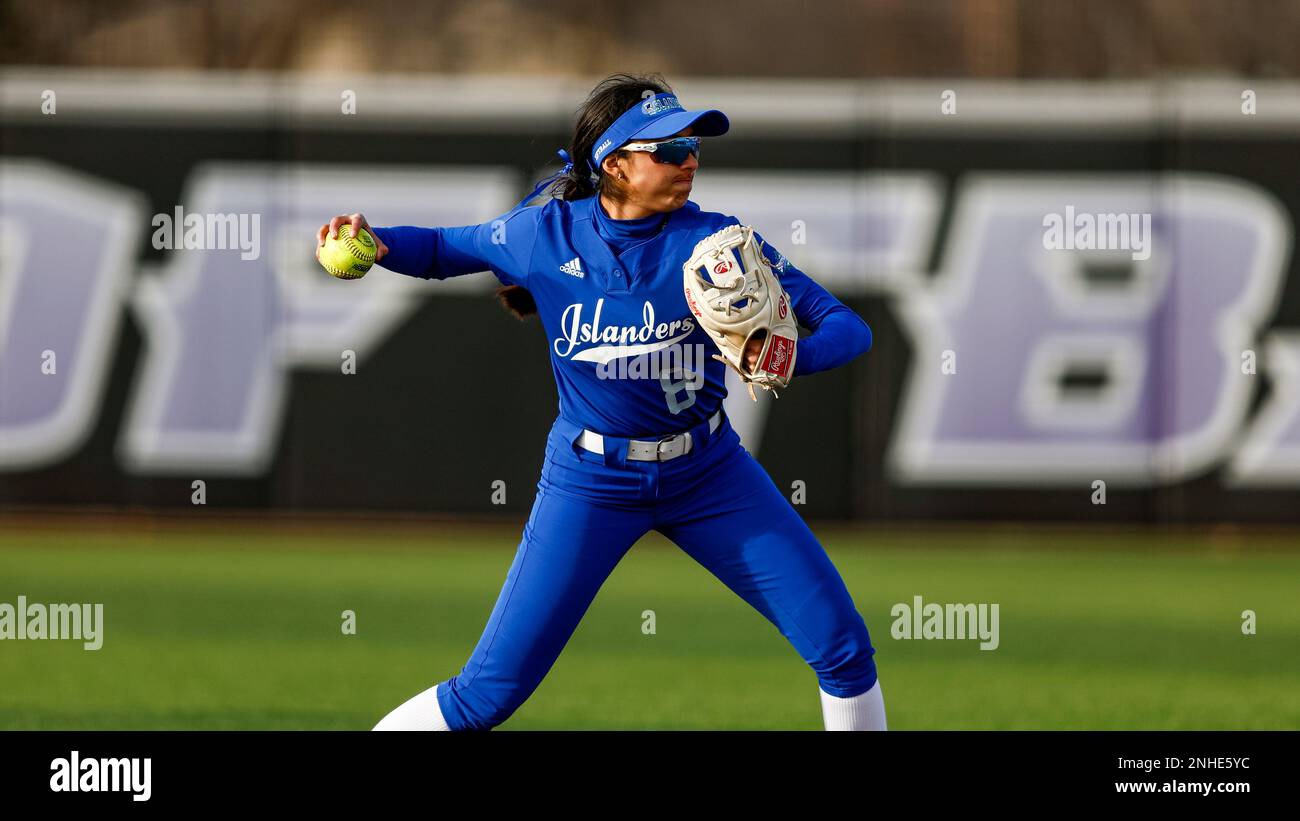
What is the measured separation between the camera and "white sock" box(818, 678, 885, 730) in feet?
15.9

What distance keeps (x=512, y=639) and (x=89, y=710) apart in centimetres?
294

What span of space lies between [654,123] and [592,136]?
0.87 ft

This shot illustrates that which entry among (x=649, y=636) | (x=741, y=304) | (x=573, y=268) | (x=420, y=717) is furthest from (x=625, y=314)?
(x=649, y=636)

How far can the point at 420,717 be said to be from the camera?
4.73 meters

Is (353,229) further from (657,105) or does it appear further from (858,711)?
(858,711)

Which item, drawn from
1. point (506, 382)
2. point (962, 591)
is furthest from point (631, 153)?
point (506, 382)

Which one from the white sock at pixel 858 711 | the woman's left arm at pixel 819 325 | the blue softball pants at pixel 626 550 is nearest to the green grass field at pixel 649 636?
the white sock at pixel 858 711

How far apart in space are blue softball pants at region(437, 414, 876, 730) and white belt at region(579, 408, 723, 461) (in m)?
0.02

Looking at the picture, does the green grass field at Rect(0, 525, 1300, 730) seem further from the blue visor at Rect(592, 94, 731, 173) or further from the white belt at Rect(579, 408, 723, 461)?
the blue visor at Rect(592, 94, 731, 173)

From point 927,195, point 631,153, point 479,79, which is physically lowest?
point 631,153

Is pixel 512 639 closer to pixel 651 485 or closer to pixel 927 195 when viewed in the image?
A: pixel 651 485

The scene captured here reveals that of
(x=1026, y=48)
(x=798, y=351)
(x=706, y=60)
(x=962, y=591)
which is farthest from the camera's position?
(x=706, y=60)

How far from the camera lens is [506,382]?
12.8 m

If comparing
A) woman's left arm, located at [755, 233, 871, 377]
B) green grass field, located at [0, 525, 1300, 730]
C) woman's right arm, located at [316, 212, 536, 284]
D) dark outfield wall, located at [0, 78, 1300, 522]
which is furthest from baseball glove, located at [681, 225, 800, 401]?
dark outfield wall, located at [0, 78, 1300, 522]
